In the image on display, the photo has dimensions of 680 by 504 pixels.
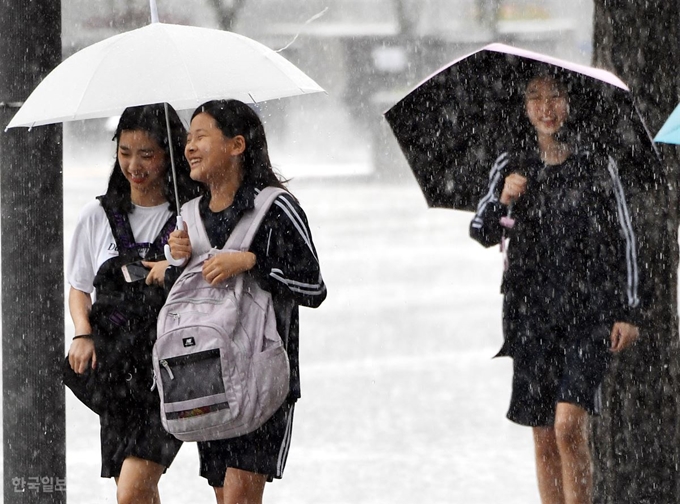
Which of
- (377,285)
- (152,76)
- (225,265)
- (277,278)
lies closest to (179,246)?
(225,265)

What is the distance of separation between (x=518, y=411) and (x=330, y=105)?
26.1m

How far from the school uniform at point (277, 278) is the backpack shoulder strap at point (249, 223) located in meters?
0.02

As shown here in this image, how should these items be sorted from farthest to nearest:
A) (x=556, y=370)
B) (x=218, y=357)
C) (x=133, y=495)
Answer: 1. (x=556, y=370)
2. (x=133, y=495)
3. (x=218, y=357)

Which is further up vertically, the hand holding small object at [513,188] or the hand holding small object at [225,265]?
the hand holding small object at [513,188]

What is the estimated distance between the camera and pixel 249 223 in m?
3.93

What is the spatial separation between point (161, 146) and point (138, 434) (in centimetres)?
90

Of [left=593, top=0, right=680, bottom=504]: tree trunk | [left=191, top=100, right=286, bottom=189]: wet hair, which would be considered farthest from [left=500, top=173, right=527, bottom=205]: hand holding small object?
[left=191, top=100, right=286, bottom=189]: wet hair

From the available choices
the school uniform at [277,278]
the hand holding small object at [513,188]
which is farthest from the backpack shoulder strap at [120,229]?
the hand holding small object at [513,188]

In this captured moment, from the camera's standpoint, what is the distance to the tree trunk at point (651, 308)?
484 centimetres

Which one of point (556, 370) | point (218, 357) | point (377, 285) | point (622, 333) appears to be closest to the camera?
point (218, 357)

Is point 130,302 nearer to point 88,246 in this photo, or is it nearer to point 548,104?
point 88,246

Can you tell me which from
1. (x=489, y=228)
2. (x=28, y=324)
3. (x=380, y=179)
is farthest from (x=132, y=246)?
(x=380, y=179)

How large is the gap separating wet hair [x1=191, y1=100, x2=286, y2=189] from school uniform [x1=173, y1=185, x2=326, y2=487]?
0.08m

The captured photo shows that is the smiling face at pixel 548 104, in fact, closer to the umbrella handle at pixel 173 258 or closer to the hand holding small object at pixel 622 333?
the hand holding small object at pixel 622 333
